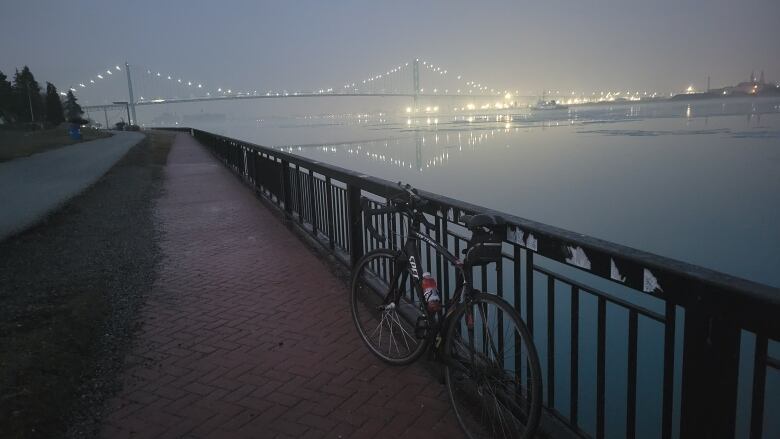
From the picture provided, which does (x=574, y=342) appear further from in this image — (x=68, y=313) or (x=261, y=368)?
(x=68, y=313)

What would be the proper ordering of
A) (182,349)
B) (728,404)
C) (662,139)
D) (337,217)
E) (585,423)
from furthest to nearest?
1. (662,139)
2. (337,217)
3. (585,423)
4. (182,349)
5. (728,404)

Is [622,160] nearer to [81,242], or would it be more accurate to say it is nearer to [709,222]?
[709,222]

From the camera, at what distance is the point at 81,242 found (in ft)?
25.6

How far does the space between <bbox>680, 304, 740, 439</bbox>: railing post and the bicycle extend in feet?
2.15

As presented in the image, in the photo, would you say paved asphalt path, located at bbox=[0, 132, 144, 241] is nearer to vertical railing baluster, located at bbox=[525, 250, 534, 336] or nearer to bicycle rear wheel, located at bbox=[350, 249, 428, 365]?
bicycle rear wheel, located at bbox=[350, 249, 428, 365]

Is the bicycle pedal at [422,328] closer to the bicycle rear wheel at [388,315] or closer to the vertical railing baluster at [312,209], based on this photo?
the bicycle rear wheel at [388,315]

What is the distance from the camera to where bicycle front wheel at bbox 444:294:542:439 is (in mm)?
2520

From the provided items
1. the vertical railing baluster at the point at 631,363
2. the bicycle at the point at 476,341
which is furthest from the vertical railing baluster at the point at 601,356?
the bicycle at the point at 476,341

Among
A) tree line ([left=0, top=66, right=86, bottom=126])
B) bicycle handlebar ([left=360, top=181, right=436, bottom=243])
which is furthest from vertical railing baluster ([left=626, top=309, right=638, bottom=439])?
tree line ([left=0, top=66, right=86, bottom=126])

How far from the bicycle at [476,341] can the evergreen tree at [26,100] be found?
75992mm

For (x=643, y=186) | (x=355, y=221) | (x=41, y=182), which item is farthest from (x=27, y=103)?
(x=355, y=221)

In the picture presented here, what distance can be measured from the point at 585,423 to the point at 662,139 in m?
33.1

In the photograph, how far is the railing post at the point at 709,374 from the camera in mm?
1664

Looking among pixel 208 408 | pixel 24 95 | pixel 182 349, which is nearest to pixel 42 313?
pixel 182 349
